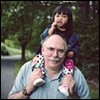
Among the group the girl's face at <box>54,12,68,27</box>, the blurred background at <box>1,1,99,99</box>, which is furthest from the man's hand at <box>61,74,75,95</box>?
the blurred background at <box>1,1,99,99</box>

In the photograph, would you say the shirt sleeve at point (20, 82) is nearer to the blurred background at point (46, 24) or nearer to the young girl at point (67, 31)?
the young girl at point (67, 31)

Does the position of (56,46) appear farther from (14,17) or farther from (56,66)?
(14,17)

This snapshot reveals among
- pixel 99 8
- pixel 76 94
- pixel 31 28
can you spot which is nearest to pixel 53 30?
pixel 76 94

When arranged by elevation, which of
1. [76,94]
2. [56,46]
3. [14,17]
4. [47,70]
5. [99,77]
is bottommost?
[99,77]

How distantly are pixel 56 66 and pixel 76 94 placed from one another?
195mm

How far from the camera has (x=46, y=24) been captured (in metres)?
4.02

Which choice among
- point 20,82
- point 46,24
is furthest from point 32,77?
point 46,24

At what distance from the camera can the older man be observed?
5.75ft

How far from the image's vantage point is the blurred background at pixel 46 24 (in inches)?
187

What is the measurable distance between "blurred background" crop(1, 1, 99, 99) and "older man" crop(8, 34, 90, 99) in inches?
82.7

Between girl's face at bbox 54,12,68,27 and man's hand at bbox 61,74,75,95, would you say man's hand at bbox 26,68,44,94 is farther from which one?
girl's face at bbox 54,12,68,27

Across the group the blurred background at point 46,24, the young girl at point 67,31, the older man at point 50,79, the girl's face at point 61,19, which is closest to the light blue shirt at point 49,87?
the older man at point 50,79

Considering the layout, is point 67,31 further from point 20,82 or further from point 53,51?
point 20,82

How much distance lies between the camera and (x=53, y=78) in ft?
5.89
